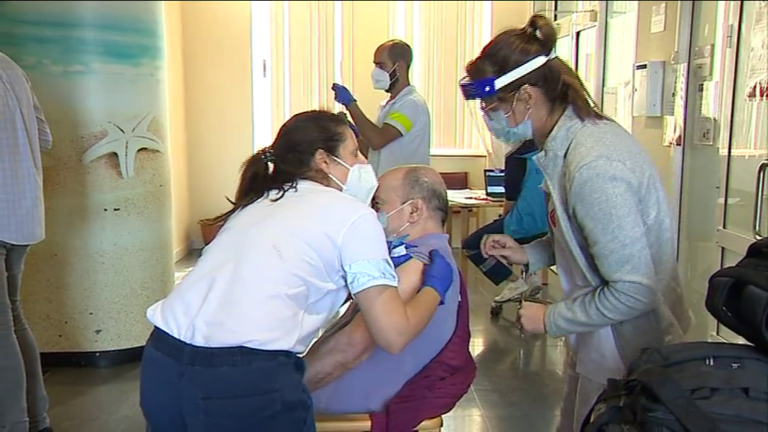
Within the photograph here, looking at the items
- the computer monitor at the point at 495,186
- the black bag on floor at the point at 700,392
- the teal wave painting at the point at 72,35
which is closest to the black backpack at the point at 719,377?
the black bag on floor at the point at 700,392

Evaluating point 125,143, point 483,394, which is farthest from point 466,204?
point 125,143

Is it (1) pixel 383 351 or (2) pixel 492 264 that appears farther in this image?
(2) pixel 492 264

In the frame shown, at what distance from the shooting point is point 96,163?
10.2ft

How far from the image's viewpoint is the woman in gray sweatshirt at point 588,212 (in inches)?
51.7

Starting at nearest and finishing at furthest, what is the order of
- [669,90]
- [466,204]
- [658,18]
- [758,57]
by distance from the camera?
[758,57] < [669,90] < [658,18] < [466,204]

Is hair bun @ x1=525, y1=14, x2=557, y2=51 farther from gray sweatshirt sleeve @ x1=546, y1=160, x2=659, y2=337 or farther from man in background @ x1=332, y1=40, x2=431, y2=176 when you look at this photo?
man in background @ x1=332, y1=40, x2=431, y2=176

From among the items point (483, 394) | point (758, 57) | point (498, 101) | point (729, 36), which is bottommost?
point (483, 394)

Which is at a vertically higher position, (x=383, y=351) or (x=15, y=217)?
(x=15, y=217)

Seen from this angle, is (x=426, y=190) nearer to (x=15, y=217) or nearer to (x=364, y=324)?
(x=364, y=324)

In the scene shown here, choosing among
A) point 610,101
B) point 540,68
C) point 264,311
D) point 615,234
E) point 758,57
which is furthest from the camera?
point 610,101

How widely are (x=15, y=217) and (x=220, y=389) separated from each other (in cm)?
142

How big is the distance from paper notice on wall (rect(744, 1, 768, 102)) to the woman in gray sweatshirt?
1846mm

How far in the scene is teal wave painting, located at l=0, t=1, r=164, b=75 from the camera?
2.98 m

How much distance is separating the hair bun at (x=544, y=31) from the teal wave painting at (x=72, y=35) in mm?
2237
